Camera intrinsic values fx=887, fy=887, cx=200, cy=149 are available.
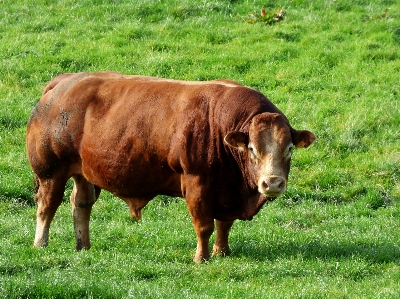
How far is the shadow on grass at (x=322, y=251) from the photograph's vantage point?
10375 millimetres

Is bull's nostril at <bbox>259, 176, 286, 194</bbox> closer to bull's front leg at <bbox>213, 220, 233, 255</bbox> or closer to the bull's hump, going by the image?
bull's front leg at <bbox>213, 220, 233, 255</bbox>

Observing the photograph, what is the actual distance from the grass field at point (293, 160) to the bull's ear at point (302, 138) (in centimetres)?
130

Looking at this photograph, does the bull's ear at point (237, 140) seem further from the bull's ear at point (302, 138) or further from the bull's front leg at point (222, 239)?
the bull's front leg at point (222, 239)

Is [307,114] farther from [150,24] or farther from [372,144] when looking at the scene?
[150,24]

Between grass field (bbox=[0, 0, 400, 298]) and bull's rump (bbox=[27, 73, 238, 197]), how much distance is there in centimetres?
94

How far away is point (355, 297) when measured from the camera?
862 cm

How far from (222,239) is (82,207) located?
2.09m

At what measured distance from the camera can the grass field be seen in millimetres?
9461

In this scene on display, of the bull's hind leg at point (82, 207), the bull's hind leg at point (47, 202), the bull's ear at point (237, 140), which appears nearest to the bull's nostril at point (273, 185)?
the bull's ear at point (237, 140)

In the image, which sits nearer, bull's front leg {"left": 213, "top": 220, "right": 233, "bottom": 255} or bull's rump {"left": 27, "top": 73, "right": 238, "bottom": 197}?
bull's rump {"left": 27, "top": 73, "right": 238, "bottom": 197}

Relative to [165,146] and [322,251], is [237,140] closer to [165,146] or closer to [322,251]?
[165,146]

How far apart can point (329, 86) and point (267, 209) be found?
17.0 feet

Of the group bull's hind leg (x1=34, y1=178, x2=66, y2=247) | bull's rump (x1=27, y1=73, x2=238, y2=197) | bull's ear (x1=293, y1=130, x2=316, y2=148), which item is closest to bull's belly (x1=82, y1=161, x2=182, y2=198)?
bull's rump (x1=27, y1=73, x2=238, y2=197)

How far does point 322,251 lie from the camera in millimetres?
10602
